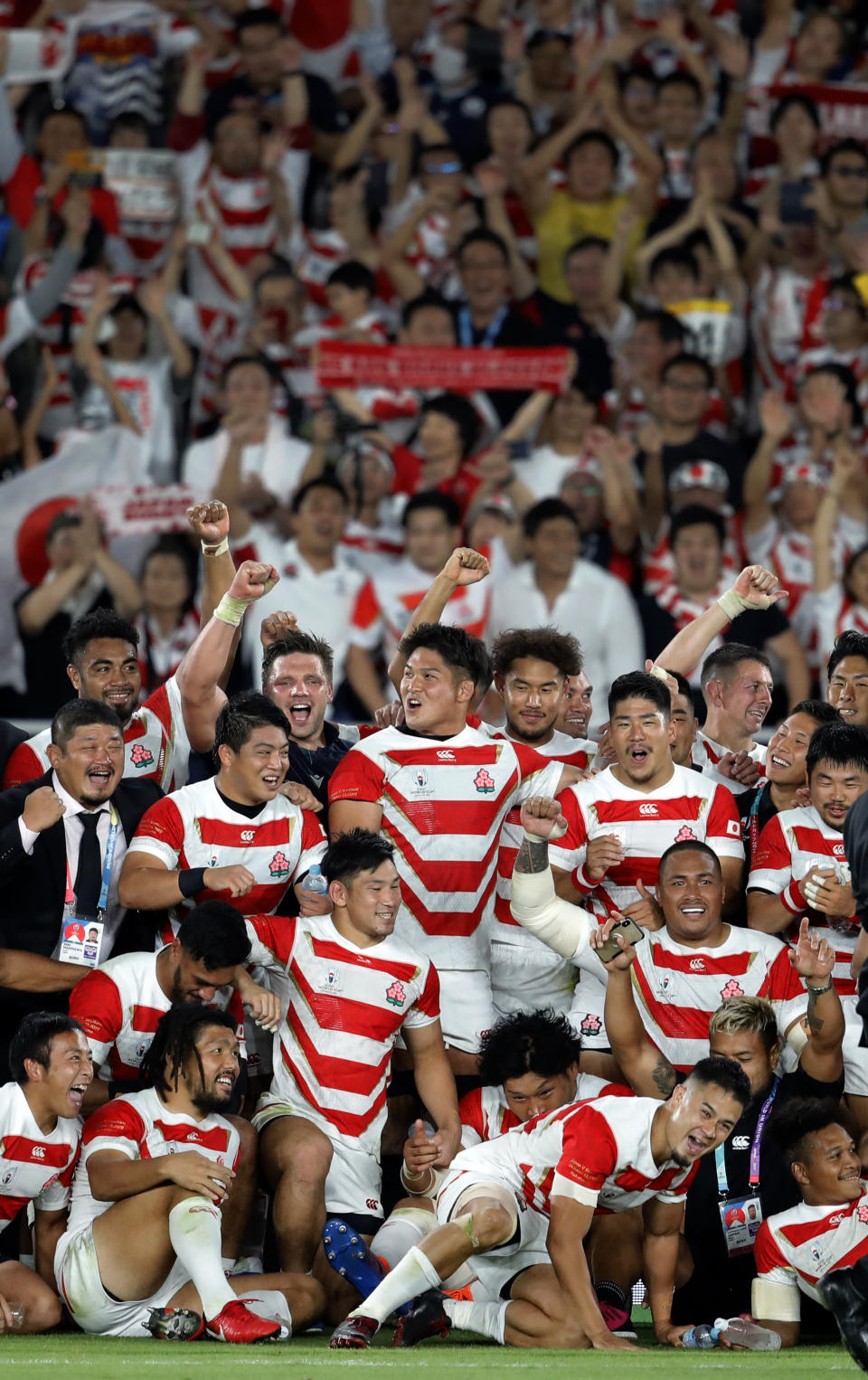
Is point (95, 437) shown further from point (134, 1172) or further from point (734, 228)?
point (134, 1172)

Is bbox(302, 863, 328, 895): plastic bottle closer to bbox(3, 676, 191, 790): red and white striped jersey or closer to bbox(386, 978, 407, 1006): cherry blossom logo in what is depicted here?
bbox(386, 978, 407, 1006): cherry blossom logo

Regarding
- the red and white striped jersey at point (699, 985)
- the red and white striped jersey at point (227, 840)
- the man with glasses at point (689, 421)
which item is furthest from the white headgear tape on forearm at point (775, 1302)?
the man with glasses at point (689, 421)

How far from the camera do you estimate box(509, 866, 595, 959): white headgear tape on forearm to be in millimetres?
6285

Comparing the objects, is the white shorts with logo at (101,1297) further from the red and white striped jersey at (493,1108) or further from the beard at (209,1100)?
the red and white striped jersey at (493,1108)

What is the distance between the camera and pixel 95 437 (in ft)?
32.9

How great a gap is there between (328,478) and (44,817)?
3.64 meters

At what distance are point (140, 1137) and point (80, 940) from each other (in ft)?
2.29

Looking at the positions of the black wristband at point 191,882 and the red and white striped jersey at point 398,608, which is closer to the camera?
the black wristband at point 191,882

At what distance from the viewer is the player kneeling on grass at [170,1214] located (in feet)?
18.2

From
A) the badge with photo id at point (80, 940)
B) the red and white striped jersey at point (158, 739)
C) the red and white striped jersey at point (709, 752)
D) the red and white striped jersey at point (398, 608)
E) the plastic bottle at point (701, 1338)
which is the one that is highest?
the red and white striped jersey at point (398, 608)

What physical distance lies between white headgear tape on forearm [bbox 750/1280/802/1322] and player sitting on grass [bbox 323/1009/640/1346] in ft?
1.32

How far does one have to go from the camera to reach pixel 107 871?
630 centimetres

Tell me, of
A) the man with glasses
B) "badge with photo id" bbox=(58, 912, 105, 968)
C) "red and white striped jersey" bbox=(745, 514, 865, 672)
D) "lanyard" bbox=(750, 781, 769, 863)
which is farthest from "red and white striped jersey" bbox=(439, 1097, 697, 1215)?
the man with glasses

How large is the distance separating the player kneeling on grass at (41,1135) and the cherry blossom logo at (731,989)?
1933 millimetres
